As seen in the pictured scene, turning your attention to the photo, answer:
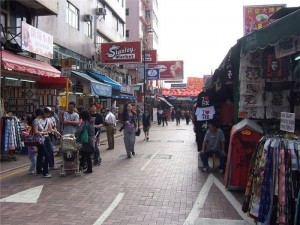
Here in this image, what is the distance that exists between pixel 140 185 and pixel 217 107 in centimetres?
351

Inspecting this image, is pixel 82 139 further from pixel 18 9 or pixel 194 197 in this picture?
pixel 18 9

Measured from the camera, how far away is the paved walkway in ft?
18.5

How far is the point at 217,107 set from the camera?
401 inches

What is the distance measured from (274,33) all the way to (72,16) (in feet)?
58.3

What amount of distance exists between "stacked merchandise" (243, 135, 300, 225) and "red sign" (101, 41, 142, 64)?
67.2 feet

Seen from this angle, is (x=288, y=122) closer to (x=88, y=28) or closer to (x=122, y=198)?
(x=122, y=198)

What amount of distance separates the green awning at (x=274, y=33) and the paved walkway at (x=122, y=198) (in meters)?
2.59

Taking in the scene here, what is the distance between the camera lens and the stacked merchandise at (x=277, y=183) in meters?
4.40

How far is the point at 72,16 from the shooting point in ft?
68.7

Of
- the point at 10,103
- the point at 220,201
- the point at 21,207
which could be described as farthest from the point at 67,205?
the point at 10,103

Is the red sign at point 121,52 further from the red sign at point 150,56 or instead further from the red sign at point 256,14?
the red sign at point 150,56

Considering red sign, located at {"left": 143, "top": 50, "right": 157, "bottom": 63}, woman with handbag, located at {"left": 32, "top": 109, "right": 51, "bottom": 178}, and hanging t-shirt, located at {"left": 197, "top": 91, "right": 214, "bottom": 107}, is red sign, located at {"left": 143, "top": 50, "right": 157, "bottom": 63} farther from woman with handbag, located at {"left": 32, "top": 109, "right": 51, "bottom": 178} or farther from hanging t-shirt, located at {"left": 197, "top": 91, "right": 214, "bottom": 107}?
woman with handbag, located at {"left": 32, "top": 109, "right": 51, "bottom": 178}

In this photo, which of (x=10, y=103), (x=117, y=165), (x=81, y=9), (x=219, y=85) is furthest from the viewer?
(x=81, y=9)

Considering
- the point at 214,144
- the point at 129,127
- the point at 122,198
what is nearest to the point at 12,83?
the point at 129,127
